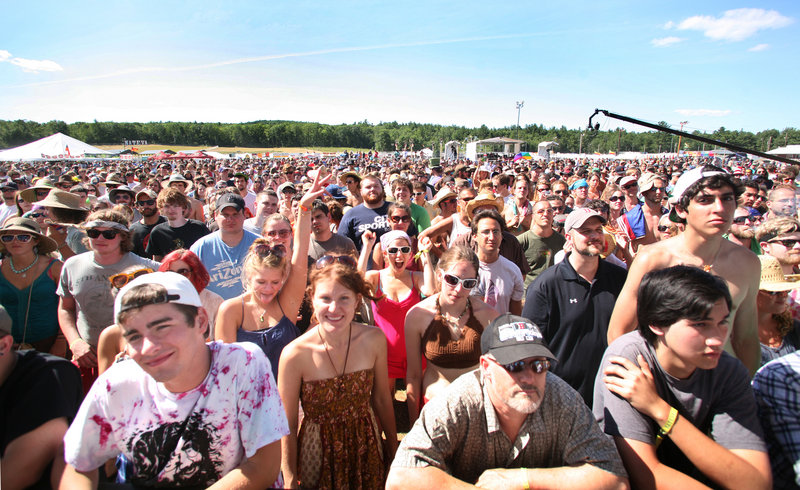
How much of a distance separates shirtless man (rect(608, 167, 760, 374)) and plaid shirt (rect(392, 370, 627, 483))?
90 centimetres

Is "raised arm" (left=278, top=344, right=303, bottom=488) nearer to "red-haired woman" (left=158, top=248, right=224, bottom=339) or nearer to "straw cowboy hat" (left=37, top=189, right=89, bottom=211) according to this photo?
"red-haired woman" (left=158, top=248, right=224, bottom=339)

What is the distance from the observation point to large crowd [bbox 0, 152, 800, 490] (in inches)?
66.9

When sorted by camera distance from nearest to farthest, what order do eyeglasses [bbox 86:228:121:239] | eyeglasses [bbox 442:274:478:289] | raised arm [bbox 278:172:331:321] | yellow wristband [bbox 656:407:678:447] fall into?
yellow wristband [bbox 656:407:678:447] → eyeglasses [bbox 442:274:478:289] → raised arm [bbox 278:172:331:321] → eyeglasses [bbox 86:228:121:239]

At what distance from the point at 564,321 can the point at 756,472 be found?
4.33ft

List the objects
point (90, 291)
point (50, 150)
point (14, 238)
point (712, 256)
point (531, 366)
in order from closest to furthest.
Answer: point (531, 366), point (712, 256), point (90, 291), point (14, 238), point (50, 150)

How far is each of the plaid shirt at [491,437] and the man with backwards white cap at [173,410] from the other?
67cm

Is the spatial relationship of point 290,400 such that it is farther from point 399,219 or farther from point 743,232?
point 743,232

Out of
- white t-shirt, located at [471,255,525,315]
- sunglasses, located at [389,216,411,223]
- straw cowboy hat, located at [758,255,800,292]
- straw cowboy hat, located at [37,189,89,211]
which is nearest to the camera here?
straw cowboy hat, located at [758,255,800,292]

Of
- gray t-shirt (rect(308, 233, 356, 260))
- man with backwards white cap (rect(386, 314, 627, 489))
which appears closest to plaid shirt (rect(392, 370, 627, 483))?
man with backwards white cap (rect(386, 314, 627, 489))

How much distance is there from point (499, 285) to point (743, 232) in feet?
10.4

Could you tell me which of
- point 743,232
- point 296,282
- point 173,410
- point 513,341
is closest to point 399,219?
point 296,282

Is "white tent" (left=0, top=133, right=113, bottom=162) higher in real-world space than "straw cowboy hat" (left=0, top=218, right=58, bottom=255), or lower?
higher

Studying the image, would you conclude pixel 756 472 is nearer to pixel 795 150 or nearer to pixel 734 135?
pixel 795 150

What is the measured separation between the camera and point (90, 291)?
3354mm
